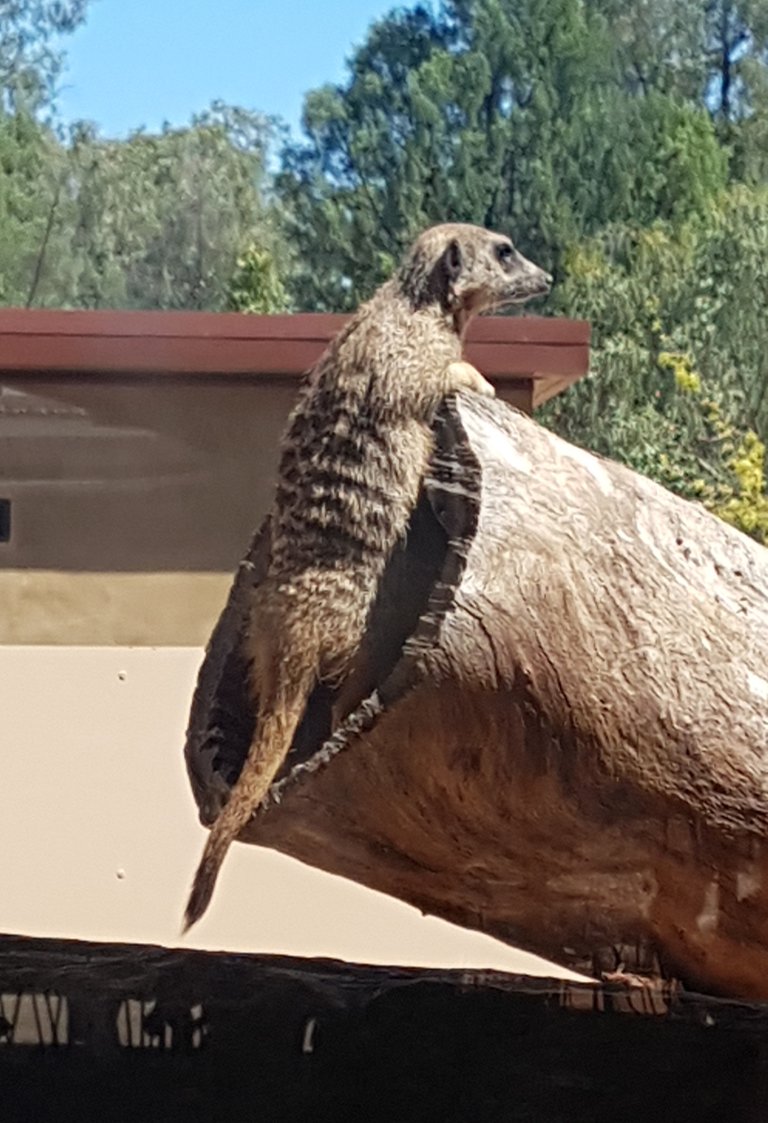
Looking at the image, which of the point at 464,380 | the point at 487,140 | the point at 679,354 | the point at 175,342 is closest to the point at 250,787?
the point at 464,380

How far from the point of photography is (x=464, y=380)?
7.19 ft

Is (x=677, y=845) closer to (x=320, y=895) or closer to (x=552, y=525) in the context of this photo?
(x=552, y=525)

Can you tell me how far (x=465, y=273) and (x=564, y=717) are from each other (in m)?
1.18

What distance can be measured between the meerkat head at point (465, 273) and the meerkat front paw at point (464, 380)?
0.33 m

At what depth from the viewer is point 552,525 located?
1790mm

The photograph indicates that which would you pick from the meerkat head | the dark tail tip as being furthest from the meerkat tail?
the meerkat head

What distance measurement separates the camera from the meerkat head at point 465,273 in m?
2.63

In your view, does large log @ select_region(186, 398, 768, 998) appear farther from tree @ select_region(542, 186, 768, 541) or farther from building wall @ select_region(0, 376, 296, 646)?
tree @ select_region(542, 186, 768, 541)

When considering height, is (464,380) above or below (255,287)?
below

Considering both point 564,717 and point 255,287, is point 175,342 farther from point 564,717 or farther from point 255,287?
point 255,287

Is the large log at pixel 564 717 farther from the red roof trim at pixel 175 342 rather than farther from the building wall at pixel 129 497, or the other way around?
the building wall at pixel 129 497

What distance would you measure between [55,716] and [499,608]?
12.0 ft

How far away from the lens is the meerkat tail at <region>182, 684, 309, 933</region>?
1.92 m

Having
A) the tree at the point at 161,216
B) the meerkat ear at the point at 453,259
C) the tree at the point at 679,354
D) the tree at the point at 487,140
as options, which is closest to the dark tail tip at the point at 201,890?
the meerkat ear at the point at 453,259
